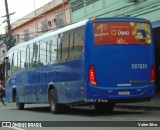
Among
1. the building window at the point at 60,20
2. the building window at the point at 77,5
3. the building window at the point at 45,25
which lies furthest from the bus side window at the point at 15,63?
the building window at the point at 45,25

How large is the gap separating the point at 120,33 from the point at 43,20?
2470 centimetres

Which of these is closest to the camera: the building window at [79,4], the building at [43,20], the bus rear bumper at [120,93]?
the bus rear bumper at [120,93]

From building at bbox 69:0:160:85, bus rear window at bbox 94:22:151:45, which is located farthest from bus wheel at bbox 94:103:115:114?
building at bbox 69:0:160:85

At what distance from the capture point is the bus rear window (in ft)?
54.4

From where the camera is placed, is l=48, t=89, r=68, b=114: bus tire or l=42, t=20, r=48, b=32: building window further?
l=42, t=20, r=48, b=32: building window

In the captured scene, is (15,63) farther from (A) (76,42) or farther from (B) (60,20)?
(B) (60,20)

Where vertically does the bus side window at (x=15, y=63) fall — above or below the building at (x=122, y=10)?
below

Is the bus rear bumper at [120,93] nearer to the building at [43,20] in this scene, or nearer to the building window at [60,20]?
the building at [43,20]

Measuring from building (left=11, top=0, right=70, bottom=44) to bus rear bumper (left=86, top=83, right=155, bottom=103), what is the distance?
19113 mm

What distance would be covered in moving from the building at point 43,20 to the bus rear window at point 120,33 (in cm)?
1860

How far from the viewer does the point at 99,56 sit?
16531 millimetres

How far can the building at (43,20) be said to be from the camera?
36.5 meters

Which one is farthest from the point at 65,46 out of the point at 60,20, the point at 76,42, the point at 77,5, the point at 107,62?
Answer: the point at 60,20

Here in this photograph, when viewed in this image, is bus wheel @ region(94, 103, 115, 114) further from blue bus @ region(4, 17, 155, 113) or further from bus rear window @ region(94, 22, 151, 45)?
bus rear window @ region(94, 22, 151, 45)
